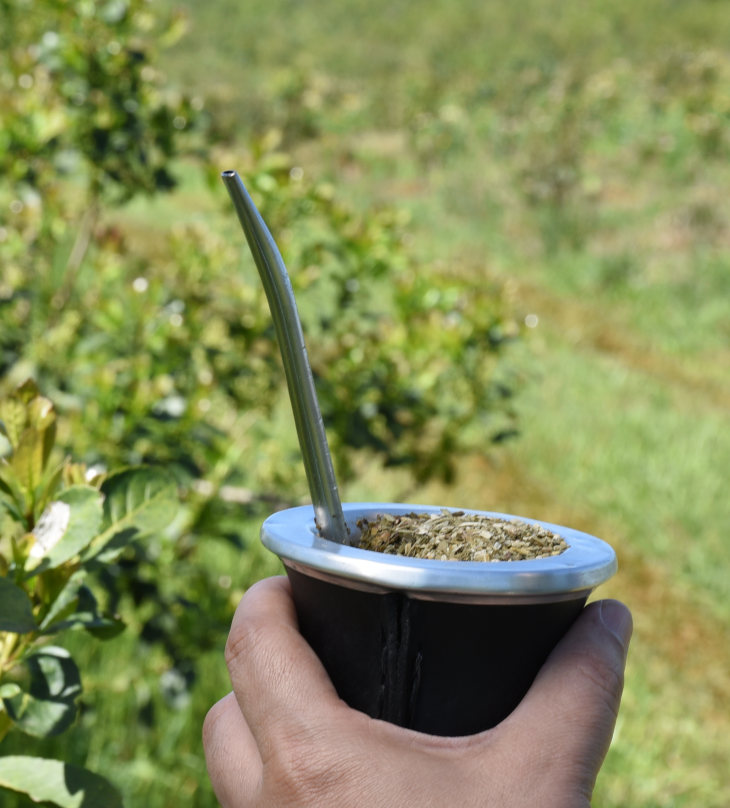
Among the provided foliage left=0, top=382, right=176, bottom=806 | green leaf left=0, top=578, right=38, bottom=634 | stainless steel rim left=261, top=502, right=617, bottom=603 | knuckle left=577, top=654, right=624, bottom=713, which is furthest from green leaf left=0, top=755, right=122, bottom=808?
knuckle left=577, top=654, right=624, bottom=713

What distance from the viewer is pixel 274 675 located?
0.57 meters

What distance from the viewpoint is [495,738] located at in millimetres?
540

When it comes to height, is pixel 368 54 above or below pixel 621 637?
above

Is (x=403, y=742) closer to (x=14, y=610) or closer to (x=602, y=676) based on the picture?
(x=602, y=676)

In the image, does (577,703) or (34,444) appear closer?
(577,703)

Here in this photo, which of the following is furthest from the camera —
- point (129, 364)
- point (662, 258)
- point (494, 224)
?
point (494, 224)

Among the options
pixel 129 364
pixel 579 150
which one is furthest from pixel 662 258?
pixel 129 364

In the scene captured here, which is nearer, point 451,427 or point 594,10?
point 451,427

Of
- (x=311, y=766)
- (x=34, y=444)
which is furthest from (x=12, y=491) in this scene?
(x=311, y=766)

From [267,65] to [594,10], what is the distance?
8583mm

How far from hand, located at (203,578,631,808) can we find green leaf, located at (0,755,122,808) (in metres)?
0.09

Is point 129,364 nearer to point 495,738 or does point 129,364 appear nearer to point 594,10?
point 495,738

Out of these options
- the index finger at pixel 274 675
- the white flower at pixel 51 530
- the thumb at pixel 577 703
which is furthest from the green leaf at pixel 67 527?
the thumb at pixel 577 703

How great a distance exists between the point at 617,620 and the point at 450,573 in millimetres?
162
